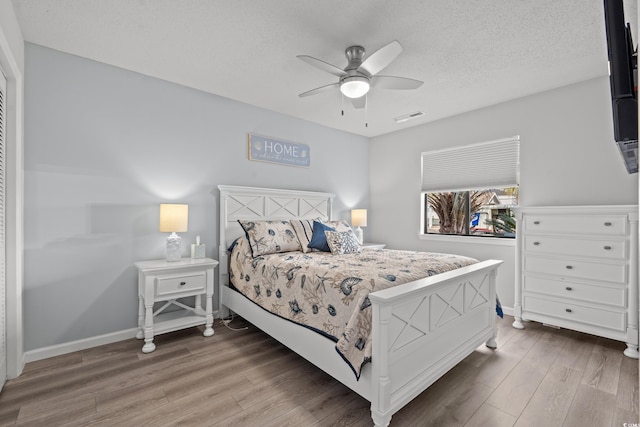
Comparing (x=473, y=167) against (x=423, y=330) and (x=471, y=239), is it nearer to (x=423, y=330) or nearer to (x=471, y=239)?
(x=471, y=239)

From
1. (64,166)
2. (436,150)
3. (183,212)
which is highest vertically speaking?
(436,150)

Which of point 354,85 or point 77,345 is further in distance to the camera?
point 77,345

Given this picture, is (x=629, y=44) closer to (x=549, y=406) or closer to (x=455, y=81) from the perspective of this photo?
(x=549, y=406)

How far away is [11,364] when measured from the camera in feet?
7.13

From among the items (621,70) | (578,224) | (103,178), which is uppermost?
(621,70)

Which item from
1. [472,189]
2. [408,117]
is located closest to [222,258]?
[408,117]

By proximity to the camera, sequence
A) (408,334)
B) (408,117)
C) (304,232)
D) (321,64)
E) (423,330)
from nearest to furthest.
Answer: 1. (408,334)
2. (423,330)
3. (321,64)
4. (304,232)
5. (408,117)

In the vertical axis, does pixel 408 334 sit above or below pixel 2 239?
below

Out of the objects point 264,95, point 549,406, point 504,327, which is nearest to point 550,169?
point 504,327

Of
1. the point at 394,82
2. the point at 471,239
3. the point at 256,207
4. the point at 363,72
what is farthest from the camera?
the point at 471,239

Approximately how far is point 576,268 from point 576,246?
0.69 ft

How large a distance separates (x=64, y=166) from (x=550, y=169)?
190 inches

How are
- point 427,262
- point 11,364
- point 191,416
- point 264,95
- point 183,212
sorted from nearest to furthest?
point 191,416, point 11,364, point 427,262, point 183,212, point 264,95

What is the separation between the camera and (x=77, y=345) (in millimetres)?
2635
